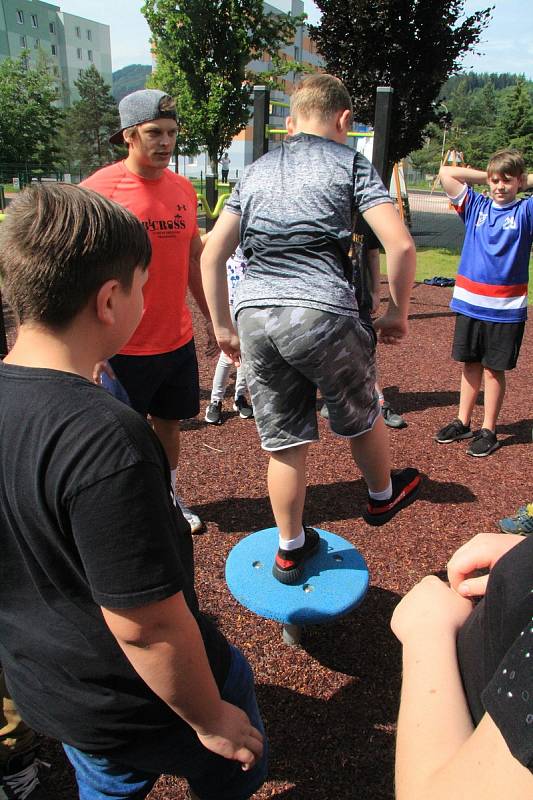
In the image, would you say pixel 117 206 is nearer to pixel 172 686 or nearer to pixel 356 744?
pixel 172 686

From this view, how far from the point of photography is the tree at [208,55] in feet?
84.7

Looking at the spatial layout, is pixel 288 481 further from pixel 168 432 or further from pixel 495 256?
pixel 495 256

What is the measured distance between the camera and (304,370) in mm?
2266

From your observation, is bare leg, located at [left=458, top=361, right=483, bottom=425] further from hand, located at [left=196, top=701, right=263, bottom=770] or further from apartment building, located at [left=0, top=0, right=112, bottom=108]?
apartment building, located at [left=0, top=0, right=112, bottom=108]

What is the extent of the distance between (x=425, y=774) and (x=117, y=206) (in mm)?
1067

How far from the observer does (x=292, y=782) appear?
2027 mm

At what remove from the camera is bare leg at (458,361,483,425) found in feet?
15.2

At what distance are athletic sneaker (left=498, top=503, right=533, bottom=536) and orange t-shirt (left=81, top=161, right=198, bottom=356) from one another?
218cm

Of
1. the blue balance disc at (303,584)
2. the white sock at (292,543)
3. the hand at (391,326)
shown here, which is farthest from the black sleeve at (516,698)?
the hand at (391,326)

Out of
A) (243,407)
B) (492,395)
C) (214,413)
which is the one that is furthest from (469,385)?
(214,413)

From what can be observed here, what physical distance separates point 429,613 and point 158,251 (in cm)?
231

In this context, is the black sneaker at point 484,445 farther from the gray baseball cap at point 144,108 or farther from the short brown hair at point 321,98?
the gray baseball cap at point 144,108

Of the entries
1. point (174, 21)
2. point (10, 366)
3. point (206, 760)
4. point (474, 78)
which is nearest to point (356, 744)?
point (206, 760)

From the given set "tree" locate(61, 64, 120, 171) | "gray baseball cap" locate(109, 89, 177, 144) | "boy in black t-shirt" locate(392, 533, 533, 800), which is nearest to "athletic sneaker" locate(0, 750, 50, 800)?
"boy in black t-shirt" locate(392, 533, 533, 800)
